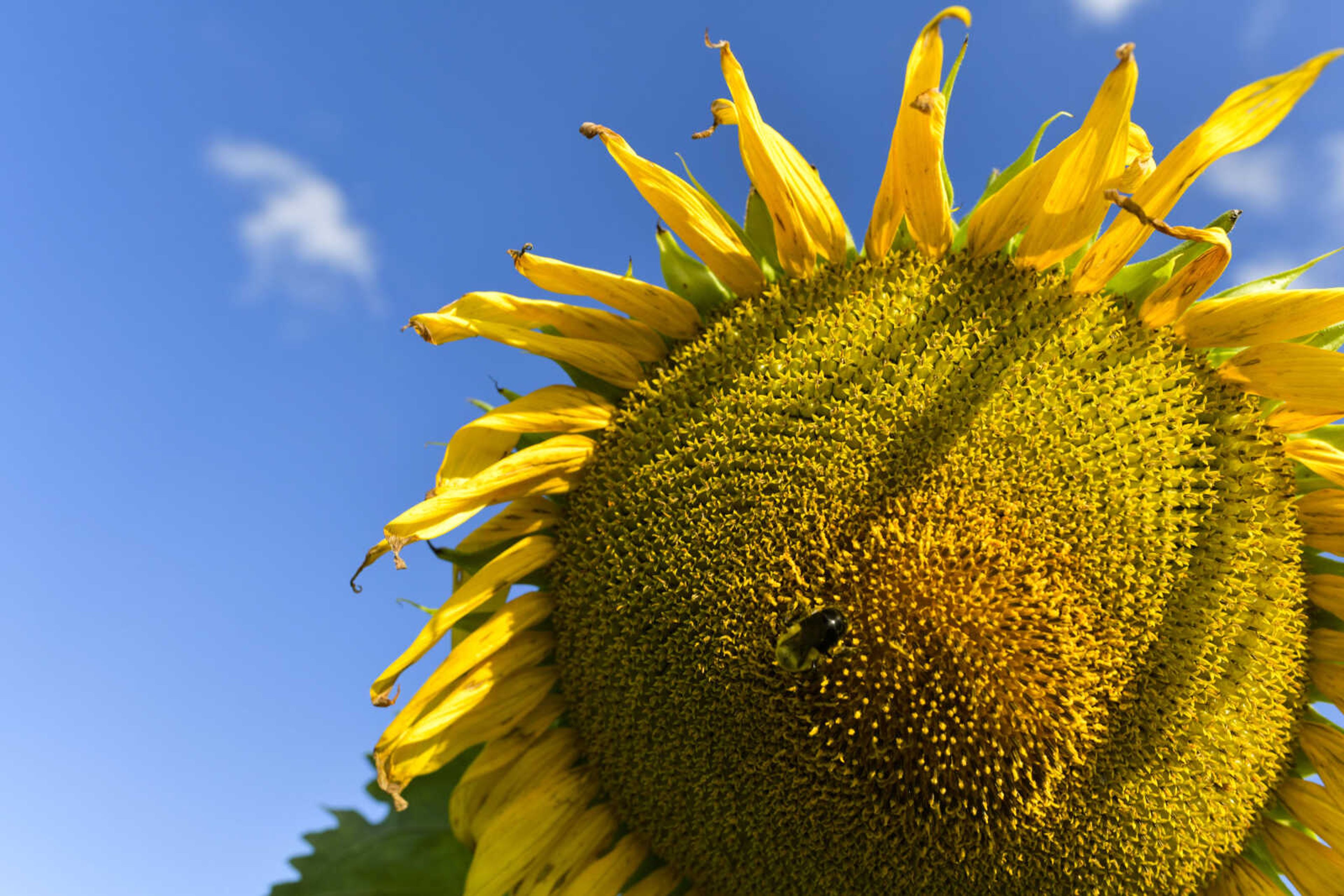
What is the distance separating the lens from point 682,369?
3062 mm

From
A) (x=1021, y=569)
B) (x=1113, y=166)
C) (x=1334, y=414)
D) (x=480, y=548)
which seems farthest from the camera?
(x=480, y=548)

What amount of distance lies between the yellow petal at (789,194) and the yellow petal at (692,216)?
13 centimetres

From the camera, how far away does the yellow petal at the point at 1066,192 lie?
2.72 meters

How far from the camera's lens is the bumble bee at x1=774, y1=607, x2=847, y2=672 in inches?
100

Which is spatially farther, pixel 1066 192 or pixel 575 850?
pixel 575 850

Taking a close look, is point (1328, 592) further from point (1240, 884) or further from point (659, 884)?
point (659, 884)

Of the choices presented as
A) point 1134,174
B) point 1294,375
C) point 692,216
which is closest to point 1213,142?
point 1134,174

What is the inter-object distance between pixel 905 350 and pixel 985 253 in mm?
443

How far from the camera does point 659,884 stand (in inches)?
132

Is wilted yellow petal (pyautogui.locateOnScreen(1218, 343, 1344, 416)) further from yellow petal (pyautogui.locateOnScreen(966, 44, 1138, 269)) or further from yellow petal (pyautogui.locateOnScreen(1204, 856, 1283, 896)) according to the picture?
yellow petal (pyautogui.locateOnScreen(1204, 856, 1283, 896))

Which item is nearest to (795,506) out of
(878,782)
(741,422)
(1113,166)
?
(741,422)

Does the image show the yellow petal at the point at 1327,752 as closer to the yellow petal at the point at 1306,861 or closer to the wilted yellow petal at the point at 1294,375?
the yellow petal at the point at 1306,861

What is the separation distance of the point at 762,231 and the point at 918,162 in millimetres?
530

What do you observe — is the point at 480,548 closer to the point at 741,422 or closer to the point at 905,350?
the point at 741,422
